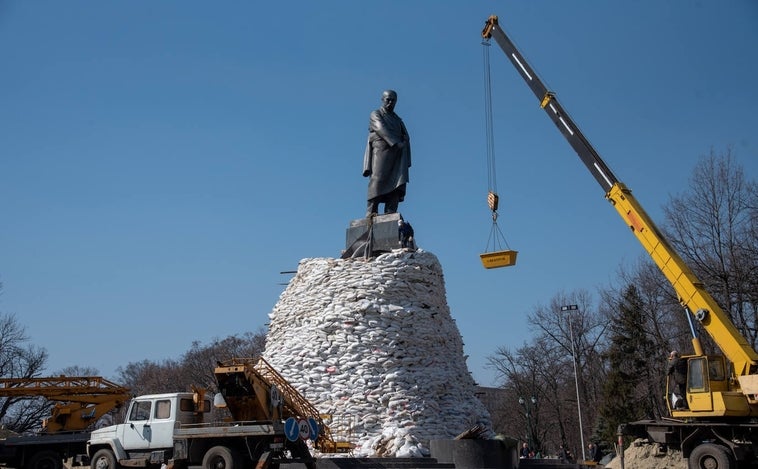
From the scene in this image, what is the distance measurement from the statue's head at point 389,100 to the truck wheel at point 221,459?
38.6 ft

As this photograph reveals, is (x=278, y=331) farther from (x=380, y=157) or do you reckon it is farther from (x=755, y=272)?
(x=755, y=272)

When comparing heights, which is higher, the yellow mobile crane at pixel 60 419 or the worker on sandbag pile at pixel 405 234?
the worker on sandbag pile at pixel 405 234

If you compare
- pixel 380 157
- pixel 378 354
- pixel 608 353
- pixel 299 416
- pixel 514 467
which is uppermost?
pixel 380 157

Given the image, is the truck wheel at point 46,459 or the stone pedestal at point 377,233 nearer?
the truck wheel at point 46,459

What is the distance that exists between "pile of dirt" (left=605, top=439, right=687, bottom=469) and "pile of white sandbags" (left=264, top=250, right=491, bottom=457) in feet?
12.3

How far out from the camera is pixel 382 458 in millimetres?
14500

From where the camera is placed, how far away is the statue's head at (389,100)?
21016 millimetres

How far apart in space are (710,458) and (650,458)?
3.77m

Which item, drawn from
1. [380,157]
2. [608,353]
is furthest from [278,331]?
[608,353]

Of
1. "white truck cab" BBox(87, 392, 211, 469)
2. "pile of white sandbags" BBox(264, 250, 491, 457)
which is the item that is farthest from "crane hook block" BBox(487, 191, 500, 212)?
"white truck cab" BBox(87, 392, 211, 469)

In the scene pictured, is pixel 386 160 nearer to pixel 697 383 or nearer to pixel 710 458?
pixel 697 383

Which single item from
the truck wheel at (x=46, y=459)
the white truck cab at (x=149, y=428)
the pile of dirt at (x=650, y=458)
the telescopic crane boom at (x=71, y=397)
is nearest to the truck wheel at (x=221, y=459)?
the white truck cab at (x=149, y=428)

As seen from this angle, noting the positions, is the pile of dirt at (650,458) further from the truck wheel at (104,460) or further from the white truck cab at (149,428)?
the truck wheel at (104,460)

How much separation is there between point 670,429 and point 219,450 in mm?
8671
